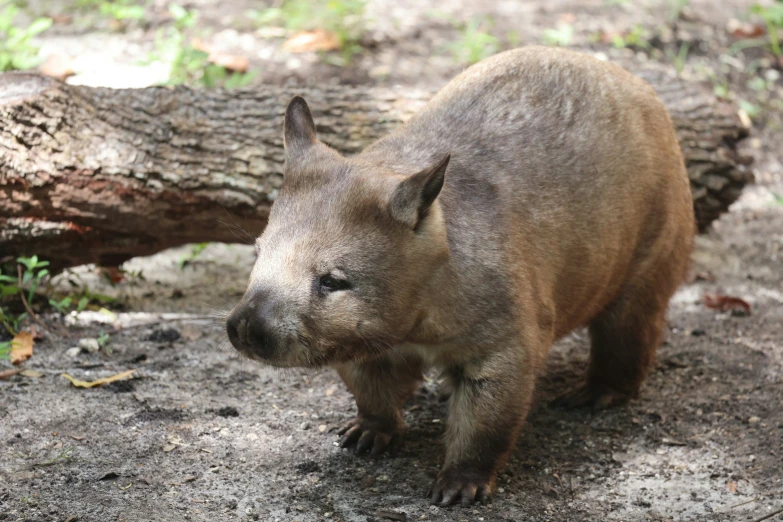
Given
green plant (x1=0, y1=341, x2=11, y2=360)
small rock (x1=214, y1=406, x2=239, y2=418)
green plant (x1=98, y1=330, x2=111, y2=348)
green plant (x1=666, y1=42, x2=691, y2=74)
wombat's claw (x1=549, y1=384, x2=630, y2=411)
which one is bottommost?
wombat's claw (x1=549, y1=384, x2=630, y2=411)

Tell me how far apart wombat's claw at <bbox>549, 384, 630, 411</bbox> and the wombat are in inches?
0.4

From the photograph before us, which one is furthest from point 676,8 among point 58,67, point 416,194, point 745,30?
point 416,194

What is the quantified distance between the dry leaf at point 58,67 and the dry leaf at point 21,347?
3.05 metres

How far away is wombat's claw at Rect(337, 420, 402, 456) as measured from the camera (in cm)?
503

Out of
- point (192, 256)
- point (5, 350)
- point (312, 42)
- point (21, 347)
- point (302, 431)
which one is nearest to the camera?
point (302, 431)

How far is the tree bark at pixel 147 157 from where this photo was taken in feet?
19.0

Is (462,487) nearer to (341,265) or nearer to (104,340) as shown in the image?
(341,265)

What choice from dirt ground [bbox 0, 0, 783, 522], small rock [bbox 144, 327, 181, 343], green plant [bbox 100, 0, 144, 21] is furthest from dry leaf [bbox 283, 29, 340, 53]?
small rock [bbox 144, 327, 181, 343]

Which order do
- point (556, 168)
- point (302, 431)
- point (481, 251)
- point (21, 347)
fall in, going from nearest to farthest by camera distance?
point (481, 251)
point (556, 168)
point (302, 431)
point (21, 347)

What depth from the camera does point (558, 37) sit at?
10305 mm

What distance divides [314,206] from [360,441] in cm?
142

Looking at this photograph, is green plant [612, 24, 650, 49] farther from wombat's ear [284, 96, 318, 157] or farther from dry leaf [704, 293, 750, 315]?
wombat's ear [284, 96, 318, 157]

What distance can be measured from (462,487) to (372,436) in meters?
0.65

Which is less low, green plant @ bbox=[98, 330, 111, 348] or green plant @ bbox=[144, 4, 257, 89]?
green plant @ bbox=[144, 4, 257, 89]
